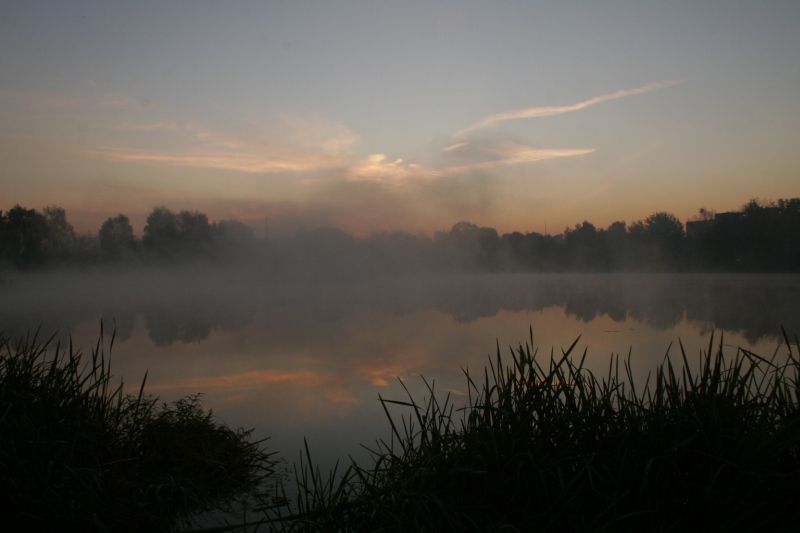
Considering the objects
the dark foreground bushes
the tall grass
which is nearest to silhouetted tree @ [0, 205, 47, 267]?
the dark foreground bushes

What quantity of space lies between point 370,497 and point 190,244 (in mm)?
65938

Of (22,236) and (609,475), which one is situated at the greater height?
(22,236)

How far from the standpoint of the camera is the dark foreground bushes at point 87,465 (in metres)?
2.67

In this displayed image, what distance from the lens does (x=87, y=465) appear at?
9.78 feet

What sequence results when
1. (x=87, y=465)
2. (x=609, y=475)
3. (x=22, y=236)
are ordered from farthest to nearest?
(x=22, y=236) < (x=87, y=465) < (x=609, y=475)

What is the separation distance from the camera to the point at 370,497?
8.42 feet

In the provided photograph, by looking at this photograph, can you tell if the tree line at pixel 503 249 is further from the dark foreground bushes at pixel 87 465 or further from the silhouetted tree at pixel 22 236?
the dark foreground bushes at pixel 87 465

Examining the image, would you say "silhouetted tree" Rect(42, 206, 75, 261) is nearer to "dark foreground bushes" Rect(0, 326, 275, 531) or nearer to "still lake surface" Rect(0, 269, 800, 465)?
"still lake surface" Rect(0, 269, 800, 465)

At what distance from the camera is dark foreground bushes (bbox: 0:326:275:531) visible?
2.67 metres

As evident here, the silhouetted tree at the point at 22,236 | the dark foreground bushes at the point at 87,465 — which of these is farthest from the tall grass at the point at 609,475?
the silhouetted tree at the point at 22,236

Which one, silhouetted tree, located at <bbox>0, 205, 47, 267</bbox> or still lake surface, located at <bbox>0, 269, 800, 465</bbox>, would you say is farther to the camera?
silhouetted tree, located at <bbox>0, 205, 47, 267</bbox>

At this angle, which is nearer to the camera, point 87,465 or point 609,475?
point 609,475

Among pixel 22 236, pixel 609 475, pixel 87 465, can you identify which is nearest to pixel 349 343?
pixel 87 465

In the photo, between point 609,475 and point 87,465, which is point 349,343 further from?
point 609,475
